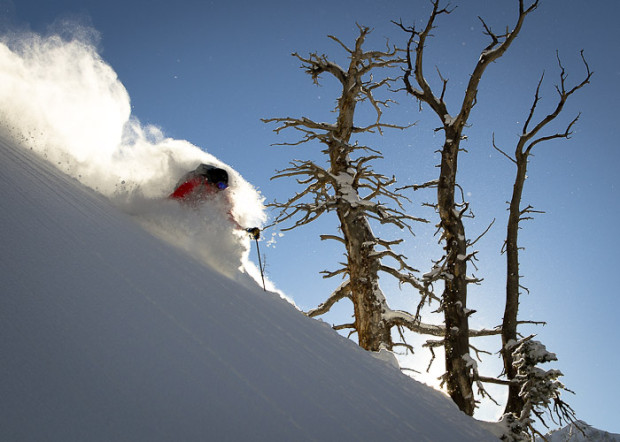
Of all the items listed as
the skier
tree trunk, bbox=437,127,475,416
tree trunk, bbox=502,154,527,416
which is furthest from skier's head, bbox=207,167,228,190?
tree trunk, bbox=502,154,527,416

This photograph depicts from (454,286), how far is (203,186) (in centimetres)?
341

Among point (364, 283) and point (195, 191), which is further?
point (364, 283)

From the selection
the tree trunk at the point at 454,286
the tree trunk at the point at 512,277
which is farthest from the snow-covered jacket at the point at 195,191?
the tree trunk at the point at 512,277

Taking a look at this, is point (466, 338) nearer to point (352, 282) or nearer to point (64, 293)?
point (352, 282)

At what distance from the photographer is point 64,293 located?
136 centimetres

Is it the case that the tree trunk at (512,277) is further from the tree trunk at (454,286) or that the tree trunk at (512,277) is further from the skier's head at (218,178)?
the skier's head at (218,178)

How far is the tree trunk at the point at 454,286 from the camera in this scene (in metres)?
4.36

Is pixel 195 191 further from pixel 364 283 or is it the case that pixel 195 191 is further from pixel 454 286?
pixel 454 286

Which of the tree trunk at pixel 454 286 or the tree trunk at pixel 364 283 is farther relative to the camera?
the tree trunk at pixel 364 283

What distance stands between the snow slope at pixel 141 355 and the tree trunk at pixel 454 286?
155 centimetres

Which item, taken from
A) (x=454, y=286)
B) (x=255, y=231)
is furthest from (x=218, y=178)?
(x=454, y=286)

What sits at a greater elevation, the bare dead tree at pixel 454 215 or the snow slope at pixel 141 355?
the bare dead tree at pixel 454 215

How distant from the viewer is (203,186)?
16.1 ft

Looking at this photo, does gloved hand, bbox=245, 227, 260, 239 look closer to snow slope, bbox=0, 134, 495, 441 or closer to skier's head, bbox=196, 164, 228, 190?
skier's head, bbox=196, 164, 228, 190
